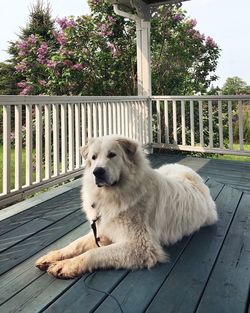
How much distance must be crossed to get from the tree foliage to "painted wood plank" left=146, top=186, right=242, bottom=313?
445 cm

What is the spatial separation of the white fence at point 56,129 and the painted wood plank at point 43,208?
22 cm

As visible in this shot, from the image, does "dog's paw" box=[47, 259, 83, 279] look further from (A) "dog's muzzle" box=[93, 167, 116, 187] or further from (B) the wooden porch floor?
(A) "dog's muzzle" box=[93, 167, 116, 187]

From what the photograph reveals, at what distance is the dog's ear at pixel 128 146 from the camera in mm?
1634

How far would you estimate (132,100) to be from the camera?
454 cm

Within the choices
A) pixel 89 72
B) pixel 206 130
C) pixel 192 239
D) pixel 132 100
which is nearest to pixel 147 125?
pixel 132 100

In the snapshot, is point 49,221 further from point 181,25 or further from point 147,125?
point 181,25

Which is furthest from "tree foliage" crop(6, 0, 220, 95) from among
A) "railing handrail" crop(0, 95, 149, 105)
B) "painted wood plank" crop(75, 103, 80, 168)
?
"painted wood plank" crop(75, 103, 80, 168)

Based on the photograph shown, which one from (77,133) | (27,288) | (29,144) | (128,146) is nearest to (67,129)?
(77,133)

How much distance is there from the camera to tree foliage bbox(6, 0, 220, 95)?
5766mm

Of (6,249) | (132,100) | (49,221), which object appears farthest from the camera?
(132,100)

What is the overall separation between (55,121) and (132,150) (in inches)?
66.5

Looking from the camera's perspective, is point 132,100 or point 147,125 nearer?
point 132,100

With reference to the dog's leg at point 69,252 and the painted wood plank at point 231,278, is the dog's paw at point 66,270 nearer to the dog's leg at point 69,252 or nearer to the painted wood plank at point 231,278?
the dog's leg at point 69,252

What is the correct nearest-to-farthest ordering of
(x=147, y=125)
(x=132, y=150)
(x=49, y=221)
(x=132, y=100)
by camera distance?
(x=132, y=150), (x=49, y=221), (x=132, y=100), (x=147, y=125)
